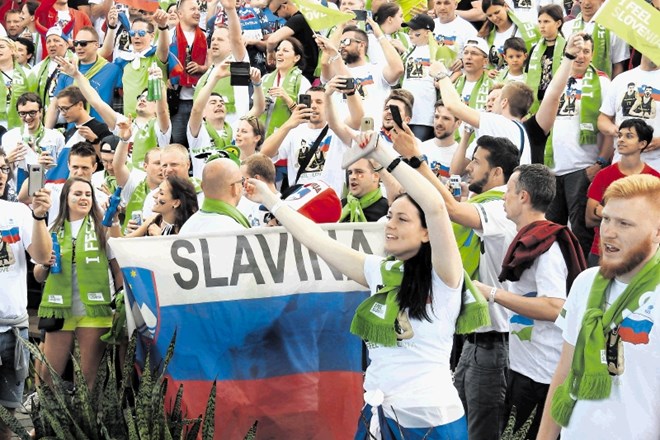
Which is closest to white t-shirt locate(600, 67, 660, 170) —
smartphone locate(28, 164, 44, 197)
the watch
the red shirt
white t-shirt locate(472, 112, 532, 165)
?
the red shirt

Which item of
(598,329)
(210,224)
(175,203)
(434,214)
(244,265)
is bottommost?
(175,203)

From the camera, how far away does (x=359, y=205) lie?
25.2ft

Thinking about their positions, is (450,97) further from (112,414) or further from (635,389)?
(635,389)

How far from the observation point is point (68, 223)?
311 inches

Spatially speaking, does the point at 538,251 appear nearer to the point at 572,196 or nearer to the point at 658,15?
the point at 658,15

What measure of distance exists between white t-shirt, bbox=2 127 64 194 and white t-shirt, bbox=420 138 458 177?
4114 mm

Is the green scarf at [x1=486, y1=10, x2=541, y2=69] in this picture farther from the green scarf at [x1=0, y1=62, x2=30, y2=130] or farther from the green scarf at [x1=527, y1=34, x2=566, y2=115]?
the green scarf at [x1=0, y1=62, x2=30, y2=130]

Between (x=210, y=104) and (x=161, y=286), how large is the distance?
471cm

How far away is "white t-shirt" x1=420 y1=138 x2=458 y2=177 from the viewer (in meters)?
9.39

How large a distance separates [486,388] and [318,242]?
168cm

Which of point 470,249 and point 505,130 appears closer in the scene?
point 470,249

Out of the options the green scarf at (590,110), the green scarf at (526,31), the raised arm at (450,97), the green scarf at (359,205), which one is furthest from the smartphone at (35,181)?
the green scarf at (526,31)

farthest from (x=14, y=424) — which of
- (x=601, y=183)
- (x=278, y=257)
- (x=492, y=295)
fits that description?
(x=601, y=183)

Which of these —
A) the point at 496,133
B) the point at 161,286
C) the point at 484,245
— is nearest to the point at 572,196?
the point at 496,133
